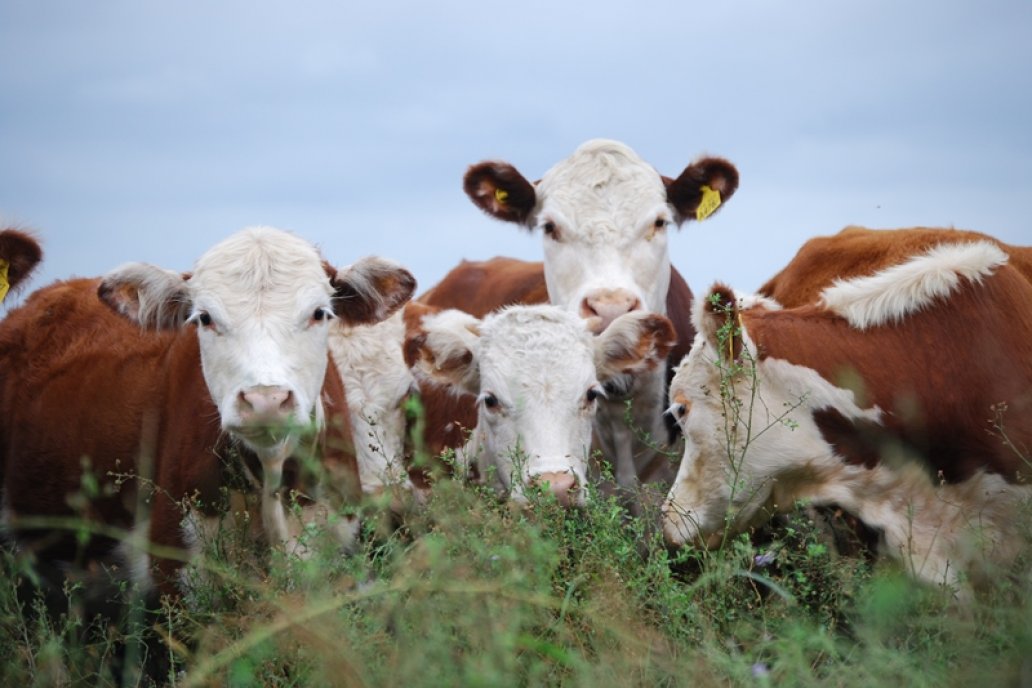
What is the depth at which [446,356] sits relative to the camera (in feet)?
20.3

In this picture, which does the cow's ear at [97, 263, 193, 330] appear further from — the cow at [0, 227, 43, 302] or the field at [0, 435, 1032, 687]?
the cow at [0, 227, 43, 302]

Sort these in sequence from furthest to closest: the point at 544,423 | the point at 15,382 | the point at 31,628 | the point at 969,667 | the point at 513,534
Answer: the point at 15,382 → the point at 544,423 → the point at 31,628 → the point at 513,534 → the point at 969,667

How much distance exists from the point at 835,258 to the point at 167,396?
4.28 metres

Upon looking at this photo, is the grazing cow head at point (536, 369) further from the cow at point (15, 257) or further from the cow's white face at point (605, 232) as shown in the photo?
the cow at point (15, 257)

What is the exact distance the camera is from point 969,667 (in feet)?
9.89

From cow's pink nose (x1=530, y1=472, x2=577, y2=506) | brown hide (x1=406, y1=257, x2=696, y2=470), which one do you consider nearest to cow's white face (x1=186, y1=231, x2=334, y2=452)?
brown hide (x1=406, y1=257, x2=696, y2=470)

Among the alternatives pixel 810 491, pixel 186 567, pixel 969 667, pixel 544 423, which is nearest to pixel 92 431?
pixel 186 567

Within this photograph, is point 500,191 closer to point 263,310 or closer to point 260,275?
point 260,275

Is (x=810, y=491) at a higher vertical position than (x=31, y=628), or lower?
higher

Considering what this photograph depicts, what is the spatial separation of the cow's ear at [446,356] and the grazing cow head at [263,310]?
1.18 ft

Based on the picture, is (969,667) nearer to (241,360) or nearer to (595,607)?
(595,607)

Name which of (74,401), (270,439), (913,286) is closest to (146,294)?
(270,439)

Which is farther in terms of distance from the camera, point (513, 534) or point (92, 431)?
point (92, 431)

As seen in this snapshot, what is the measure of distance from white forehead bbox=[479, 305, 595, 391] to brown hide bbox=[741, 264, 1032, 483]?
1067mm
